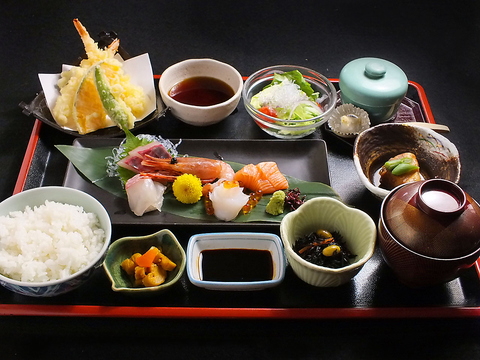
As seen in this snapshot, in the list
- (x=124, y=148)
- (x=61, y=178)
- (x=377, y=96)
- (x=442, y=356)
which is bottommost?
(x=442, y=356)

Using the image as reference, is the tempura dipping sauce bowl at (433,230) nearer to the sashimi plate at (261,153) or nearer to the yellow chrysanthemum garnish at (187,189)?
the sashimi plate at (261,153)

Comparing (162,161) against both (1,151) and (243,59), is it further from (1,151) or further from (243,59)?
(243,59)

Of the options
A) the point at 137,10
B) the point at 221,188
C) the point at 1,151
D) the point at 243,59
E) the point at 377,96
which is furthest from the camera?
the point at 137,10

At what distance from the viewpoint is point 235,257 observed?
73.6 inches

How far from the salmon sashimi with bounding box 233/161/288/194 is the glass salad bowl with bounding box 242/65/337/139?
12.1 inches

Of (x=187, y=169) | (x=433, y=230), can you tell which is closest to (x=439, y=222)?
(x=433, y=230)

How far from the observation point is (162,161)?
220cm

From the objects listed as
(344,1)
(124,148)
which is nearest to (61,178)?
(124,148)

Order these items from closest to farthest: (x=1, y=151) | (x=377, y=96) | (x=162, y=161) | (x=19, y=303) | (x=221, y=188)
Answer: (x=19, y=303)
(x=221, y=188)
(x=162, y=161)
(x=377, y=96)
(x=1, y=151)

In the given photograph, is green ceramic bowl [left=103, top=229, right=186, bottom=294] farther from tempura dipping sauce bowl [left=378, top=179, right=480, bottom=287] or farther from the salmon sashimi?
tempura dipping sauce bowl [left=378, top=179, right=480, bottom=287]

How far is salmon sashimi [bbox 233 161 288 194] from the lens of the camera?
213cm

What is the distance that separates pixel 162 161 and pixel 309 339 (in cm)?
108

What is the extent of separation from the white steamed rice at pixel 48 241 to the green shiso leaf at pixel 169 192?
0.33 metres

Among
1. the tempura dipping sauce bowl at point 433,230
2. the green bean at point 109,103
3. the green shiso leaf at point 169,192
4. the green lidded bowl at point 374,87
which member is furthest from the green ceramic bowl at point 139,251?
the green lidded bowl at point 374,87
